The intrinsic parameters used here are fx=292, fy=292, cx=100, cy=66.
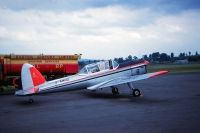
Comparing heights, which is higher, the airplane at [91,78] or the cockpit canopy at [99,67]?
the cockpit canopy at [99,67]

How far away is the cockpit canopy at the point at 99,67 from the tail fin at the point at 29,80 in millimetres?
3063

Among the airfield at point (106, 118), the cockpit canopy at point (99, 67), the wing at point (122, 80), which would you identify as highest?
the cockpit canopy at point (99, 67)

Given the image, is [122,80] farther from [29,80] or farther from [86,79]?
[29,80]

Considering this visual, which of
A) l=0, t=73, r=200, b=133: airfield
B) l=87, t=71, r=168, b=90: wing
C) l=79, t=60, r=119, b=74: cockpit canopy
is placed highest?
l=79, t=60, r=119, b=74: cockpit canopy

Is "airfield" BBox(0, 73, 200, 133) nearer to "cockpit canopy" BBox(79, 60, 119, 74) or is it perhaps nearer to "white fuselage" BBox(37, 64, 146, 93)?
"white fuselage" BBox(37, 64, 146, 93)

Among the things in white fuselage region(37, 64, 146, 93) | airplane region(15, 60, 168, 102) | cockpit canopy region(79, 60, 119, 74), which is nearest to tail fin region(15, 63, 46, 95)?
airplane region(15, 60, 168, 102)

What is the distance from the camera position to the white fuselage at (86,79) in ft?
54.9

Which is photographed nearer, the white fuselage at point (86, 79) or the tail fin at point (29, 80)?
the tail fin at point (29, 80)

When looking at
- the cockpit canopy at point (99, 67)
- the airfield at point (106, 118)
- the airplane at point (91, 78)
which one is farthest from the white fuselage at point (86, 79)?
the airfield at point (106, 118)

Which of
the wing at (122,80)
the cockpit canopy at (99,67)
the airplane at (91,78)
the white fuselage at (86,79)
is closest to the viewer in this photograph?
the airplane at (91,78)

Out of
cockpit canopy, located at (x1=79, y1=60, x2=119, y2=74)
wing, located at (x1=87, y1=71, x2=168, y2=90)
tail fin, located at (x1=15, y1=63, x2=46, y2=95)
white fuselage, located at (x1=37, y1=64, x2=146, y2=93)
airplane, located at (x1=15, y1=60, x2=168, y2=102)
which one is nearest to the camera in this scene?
tail fin, located at (x1=15, y1=63, x2=46, y2=95)

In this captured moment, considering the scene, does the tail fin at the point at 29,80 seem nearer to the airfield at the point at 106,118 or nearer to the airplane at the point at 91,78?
the airplane at the point at 91,78

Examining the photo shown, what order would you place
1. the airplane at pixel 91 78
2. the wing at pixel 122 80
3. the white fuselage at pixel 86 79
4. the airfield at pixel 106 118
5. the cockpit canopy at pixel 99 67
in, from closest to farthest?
the airfield at pixel 106 118
the airplane at pixel 91 78
the white fuselage at pixel 86 79
the wing at pixel 122 80
the cockpit canopy at pixel 99 67

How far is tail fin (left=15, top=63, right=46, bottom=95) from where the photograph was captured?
52.4 ft
